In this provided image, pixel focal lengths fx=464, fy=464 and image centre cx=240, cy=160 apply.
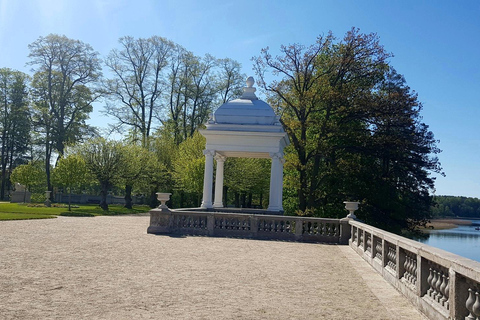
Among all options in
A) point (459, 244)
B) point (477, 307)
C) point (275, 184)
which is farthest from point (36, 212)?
point (459, 244)

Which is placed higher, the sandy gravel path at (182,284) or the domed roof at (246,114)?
the domed roof at (246,114)

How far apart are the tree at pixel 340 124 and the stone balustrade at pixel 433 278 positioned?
66.3 feet

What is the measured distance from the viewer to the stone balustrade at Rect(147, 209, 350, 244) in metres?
18.0

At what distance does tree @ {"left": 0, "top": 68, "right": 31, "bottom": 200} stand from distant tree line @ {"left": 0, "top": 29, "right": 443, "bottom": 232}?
141 millimetres

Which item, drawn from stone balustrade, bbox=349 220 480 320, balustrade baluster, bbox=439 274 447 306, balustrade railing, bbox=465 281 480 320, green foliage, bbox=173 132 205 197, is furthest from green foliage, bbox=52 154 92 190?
balustrade railing, bbox=465 281 480 320

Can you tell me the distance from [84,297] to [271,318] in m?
2.76

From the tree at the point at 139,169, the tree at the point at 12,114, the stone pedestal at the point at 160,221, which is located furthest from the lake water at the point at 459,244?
the tree at the point at 12,114

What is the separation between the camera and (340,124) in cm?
3105

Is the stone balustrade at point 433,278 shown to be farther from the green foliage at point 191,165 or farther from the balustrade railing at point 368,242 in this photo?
the green foliage at point 191,165

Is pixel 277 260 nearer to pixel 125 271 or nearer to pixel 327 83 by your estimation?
pixel 125 271

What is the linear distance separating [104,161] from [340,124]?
20.1 metres

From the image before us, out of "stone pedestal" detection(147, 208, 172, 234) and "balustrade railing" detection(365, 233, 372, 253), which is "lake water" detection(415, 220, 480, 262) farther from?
"stone pedestal" detection(147, 208, 172, 234)

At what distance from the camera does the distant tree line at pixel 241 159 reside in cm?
3073

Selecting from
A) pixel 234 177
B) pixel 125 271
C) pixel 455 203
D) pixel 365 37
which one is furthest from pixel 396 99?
pixel 455 203
